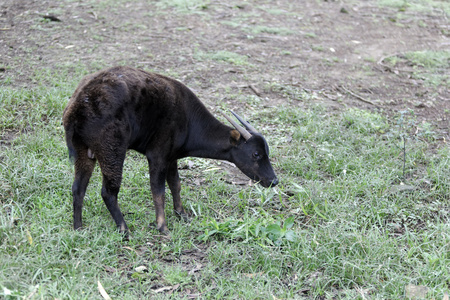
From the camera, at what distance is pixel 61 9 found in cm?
1025

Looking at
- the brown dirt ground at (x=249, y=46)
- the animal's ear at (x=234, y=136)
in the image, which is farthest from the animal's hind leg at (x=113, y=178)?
the brown dirt ground at (x=249, y=46)

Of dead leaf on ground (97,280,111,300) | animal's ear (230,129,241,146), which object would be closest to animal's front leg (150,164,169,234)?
animal's ear (230,129,241,146)

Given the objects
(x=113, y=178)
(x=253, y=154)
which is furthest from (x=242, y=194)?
(x=113, y=178)

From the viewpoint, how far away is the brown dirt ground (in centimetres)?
804

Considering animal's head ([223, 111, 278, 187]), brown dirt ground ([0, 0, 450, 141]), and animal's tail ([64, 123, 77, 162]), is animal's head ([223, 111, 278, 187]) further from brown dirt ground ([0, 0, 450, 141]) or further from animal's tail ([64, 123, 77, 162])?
brown dirt ground ([0, 0, 450, 141])

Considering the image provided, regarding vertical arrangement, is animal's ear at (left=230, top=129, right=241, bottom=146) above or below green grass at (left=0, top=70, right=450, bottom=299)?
above

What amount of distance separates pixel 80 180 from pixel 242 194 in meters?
1.85

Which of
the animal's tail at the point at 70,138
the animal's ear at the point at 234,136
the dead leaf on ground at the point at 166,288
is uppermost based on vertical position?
the animal's tail at the point at 70,138

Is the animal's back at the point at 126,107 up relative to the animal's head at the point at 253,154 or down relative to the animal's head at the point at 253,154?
up

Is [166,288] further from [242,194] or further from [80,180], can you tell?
[242,194]

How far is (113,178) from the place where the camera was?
4594mm

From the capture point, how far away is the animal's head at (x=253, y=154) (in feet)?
16.7

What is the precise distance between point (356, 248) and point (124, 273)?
2174 mm

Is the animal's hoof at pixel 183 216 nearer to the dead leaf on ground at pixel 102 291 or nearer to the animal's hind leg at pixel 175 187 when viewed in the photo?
the animal's hind leg at pixel 175 187
